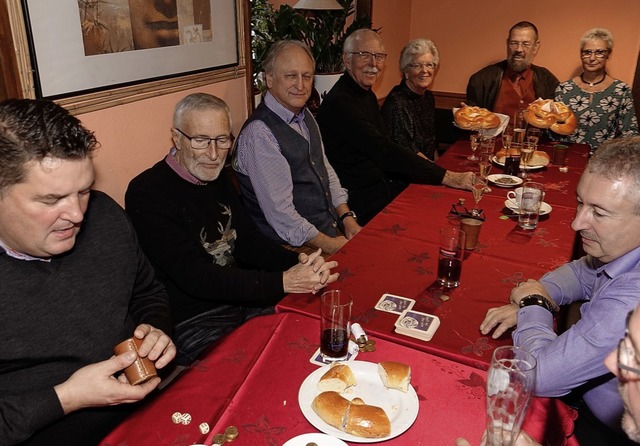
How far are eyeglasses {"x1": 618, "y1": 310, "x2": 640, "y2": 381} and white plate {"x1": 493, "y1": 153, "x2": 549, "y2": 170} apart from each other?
2.49 m

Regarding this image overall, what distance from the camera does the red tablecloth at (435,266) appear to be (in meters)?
1.53

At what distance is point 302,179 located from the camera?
286 centimetres

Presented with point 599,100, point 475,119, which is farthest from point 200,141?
point 599,100

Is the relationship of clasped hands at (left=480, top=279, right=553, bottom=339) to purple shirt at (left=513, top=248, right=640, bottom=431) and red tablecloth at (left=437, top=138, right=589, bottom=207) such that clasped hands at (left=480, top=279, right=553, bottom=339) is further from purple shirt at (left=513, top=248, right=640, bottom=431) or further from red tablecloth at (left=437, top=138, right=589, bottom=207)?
red tablecloth at (left=437, top=138, right=589, bottom=207)

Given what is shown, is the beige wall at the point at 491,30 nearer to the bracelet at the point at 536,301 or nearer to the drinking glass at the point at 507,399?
the bracelet at the point at 536,301

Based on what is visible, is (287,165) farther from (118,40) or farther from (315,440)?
(315,440)

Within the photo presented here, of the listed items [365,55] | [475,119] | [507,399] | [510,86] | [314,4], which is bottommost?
[507,399]

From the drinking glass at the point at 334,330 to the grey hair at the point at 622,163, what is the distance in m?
0.80

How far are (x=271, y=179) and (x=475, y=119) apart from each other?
1830mm

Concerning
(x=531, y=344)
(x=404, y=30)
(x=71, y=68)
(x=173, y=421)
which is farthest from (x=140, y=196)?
(x=404, y=30)

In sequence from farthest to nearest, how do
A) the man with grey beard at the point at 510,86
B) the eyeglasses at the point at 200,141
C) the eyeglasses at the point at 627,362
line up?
the man with grey beard at the point at 510,86 → the eyeglasses at the point at 200,141 → the eyeglasses at the point at 627,362

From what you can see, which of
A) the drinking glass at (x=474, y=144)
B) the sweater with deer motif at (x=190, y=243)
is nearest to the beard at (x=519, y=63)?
the drinking glass at (x=474, y=144)

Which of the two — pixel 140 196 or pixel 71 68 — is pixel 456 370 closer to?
pixel 140 196

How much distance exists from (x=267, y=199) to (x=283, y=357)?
137 centimetres
